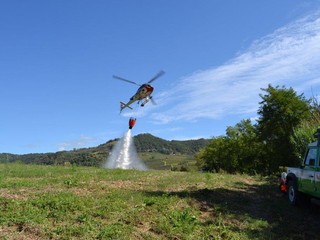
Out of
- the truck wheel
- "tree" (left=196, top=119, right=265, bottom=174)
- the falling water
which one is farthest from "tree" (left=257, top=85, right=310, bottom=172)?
the truck wheel

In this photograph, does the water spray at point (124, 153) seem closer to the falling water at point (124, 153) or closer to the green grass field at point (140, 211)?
the falling water at point (124, 153)

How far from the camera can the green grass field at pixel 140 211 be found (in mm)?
9805

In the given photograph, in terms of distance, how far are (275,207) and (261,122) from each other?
126 ft

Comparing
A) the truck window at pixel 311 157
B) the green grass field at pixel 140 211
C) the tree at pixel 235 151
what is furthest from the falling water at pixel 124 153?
the truck window at pixel 311 157

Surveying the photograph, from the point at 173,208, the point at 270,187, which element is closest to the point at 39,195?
the point at 173,208

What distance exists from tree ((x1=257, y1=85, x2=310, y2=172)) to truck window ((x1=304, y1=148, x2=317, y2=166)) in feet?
113

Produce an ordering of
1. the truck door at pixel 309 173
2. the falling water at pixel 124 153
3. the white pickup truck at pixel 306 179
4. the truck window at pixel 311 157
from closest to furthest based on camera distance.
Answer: the white pickup truck at pixel 306 179, the truck door at pixel 309 173, the truck window at pixel 311 157, the falling water at pixel 124 153

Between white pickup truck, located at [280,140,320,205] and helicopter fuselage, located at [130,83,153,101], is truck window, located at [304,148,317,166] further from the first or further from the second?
helicopter fuselage, located at [130,83,153,101]

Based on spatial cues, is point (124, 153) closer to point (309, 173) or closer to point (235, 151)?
point (235, 151)

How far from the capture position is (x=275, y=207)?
47.5 feet

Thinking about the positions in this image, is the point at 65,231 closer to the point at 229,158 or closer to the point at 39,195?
the point at 39,195

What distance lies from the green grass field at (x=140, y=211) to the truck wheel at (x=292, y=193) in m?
0.30

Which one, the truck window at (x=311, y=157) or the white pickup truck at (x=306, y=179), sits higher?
the truck window at (x=311, y=157)

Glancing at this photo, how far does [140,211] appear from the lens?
11.7 meters
